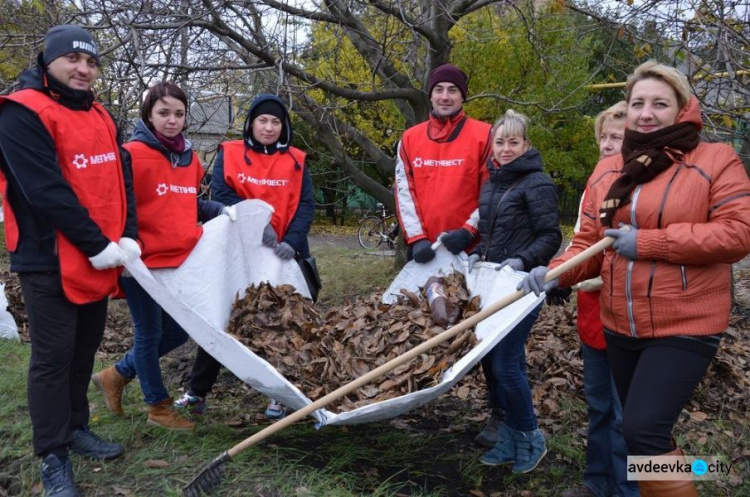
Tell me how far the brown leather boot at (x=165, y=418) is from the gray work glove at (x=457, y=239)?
175cm

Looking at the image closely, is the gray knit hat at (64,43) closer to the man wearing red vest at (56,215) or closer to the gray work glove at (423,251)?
the man wearing red vest at (56,215)

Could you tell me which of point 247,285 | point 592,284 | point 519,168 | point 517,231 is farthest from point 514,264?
point 247,285

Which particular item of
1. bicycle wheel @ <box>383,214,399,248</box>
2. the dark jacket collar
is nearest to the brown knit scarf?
the dark jacket collar

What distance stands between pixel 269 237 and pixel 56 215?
1.37 metres

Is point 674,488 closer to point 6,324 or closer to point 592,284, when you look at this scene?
point 592,284

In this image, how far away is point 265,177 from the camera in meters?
3.82

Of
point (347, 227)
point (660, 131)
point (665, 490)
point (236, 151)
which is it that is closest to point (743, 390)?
point (665, 490)

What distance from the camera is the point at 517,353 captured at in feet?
10.6

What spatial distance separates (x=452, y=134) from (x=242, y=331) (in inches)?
64.6

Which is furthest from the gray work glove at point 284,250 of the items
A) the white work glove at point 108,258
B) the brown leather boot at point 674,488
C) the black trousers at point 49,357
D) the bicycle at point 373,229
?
the bicycle at point 373,229

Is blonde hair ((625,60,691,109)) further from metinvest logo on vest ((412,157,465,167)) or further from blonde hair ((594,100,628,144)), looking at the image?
metinvest logo on vest ((412,157,465,167))

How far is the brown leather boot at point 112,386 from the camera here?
3590mm

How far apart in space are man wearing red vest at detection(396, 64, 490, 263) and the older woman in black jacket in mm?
199

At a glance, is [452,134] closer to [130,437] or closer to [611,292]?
[611,292]
